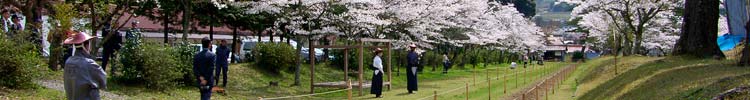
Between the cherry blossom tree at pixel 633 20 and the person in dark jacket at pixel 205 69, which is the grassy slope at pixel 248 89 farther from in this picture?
the cherry blossom tree at pixel 633 20

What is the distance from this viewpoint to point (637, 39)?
38.5 meters

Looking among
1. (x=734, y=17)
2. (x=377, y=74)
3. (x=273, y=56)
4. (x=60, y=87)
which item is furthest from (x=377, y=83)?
(x=734, y=17)

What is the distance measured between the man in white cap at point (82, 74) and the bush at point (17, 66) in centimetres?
463

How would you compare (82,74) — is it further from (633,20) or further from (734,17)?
(633,20)

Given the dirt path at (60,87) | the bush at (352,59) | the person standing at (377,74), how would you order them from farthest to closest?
the bush at (352,59) < the person standing at (377,74) < the dirt path at (60,87)

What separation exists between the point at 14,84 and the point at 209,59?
2.72 meters

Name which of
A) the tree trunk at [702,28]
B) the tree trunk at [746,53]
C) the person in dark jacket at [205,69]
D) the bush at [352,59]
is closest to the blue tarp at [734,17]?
the tree trunk at [702,28]

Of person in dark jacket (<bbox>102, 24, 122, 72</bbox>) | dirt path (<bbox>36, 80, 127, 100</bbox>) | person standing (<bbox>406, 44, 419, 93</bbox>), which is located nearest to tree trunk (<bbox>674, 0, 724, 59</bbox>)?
person standing (<bbox>406, 44, 419, 93</bbox>)

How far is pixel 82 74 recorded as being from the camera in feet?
25.8

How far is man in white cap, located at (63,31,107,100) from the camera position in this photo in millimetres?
7855

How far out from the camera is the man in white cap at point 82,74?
7.86m

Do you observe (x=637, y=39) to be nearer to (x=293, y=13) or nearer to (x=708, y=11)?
(x=708, y=11)

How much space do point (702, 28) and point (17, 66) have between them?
14352 mm

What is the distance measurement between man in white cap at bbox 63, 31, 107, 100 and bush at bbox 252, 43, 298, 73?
14.8m
